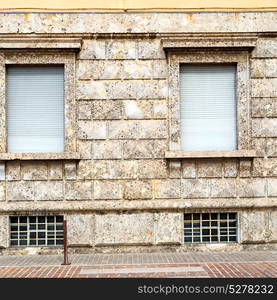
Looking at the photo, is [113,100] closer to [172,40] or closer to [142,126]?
[142,126]

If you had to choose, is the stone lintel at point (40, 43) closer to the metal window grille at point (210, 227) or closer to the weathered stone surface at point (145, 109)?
the weathered stone surface at point (145, 109)

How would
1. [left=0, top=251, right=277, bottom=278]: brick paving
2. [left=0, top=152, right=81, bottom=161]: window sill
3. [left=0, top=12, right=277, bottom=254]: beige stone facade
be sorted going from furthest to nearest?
[left=0, top=12, right=277, bottom=254]: beige stone facade < [left=0, top=152, right=81, bottom=161]: window sill < [left=0, top=251, right=277, bottom=278]: brick paving

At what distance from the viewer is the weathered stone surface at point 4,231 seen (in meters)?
10.5

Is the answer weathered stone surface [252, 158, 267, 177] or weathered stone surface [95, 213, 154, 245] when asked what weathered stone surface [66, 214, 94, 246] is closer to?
weathered stone surface [95, 213, 154, 245]

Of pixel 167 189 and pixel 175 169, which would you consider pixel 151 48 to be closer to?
pixel 175 169

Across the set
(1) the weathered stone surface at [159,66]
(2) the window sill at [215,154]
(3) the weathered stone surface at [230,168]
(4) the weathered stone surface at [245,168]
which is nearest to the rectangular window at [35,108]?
(1) the weathered stone surface at [159,66]

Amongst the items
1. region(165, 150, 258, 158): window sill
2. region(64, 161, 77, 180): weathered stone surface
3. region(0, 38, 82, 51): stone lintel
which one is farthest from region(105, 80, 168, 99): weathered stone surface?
region(64, 161, 77, 180): weathered stone surface

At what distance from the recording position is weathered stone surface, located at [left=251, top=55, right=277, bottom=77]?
10.8 meters

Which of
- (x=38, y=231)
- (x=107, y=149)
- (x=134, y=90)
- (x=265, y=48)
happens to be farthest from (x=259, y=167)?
(x=38, y=231)

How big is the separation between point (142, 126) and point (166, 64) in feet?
5.14

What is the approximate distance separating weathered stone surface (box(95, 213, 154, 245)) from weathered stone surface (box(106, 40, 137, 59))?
146 inches

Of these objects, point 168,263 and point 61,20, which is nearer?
point 168,263

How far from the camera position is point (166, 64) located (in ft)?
35.2

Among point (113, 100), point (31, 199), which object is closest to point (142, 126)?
point (113, 100)
